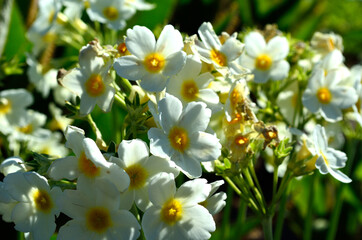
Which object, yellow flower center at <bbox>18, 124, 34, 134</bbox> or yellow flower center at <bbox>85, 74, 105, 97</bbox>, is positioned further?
yellow flower center at <bbox>18, 124, 34, 134</bbox>

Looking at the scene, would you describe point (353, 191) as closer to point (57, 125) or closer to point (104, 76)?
point (57, 125)

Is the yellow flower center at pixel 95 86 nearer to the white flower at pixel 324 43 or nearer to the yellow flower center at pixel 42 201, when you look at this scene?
the yellow flower center at pixel 42 201

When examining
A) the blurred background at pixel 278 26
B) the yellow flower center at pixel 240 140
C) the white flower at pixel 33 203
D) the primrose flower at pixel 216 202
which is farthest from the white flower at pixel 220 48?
the blurred background at pixel 278 26

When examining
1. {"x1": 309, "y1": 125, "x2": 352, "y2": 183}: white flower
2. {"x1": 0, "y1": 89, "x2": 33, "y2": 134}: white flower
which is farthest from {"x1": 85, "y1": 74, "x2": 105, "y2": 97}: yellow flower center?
{"x1": 0, "y1": 89, "x2": 33, "y2": 134}: white flower

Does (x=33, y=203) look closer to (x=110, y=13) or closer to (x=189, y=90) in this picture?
(x=189, y=90)

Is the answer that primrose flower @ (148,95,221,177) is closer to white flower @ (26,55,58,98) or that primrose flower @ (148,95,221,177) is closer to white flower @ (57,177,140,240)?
white flower @ (57,177,140,240)

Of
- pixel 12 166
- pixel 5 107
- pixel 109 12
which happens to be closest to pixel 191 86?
pixel 12 166
